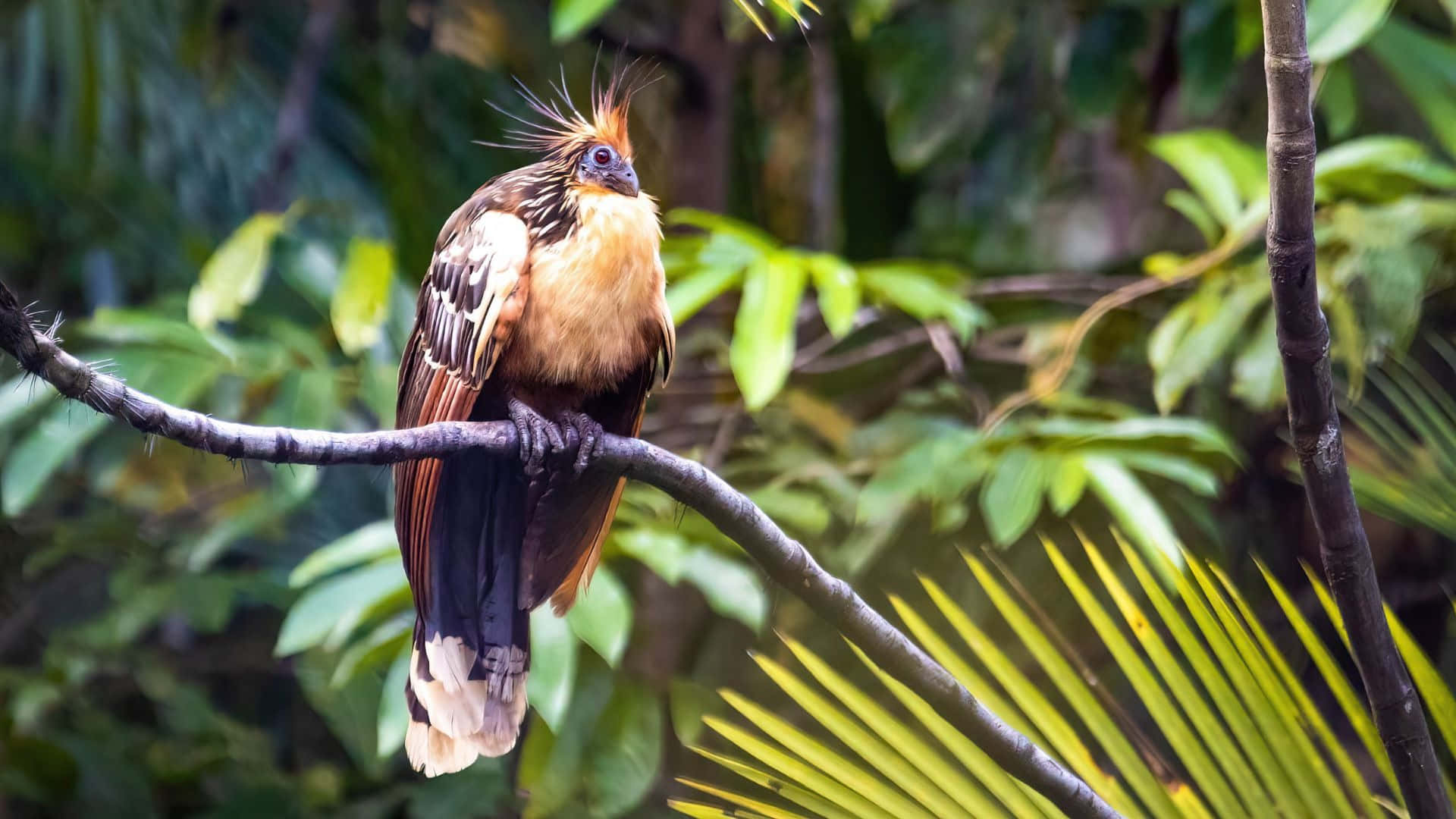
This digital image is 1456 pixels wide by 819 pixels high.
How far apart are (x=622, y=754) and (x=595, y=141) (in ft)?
→ 3.39

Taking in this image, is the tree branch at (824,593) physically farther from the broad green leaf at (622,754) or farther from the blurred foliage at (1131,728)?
the broad green leaf at (622,754)

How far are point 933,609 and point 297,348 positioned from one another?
1394mm

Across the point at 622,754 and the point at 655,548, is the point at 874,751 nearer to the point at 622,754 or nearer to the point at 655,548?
the point at 655,548

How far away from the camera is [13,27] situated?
2.84m

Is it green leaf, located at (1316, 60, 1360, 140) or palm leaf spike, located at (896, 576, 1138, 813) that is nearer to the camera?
palm leaf spike, located at (896, 576, 1138, 813)

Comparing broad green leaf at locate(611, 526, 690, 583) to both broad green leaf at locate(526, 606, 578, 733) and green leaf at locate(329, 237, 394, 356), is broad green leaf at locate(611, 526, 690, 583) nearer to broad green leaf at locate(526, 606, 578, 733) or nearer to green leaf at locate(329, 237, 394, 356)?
broad green leaf at locate(526, 606, 578, 733)

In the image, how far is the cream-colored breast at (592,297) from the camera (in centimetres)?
106

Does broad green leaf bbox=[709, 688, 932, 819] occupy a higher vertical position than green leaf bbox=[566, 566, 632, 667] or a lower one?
lower

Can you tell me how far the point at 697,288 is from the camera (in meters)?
1.73

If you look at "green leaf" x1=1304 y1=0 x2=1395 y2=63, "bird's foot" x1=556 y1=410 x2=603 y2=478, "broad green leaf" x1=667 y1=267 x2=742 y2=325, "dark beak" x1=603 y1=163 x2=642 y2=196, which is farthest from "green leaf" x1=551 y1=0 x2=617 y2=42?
"green leaf" x1=1304 y1=0 x2=1395 y2=63

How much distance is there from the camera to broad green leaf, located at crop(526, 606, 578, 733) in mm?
1299

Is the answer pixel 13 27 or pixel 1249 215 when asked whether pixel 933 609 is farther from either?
pixel 13 27

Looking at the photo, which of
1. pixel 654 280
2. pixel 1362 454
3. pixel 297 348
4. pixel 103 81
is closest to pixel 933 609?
pixel 1362 454

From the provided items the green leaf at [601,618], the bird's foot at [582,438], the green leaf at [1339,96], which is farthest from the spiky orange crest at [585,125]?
the green leaf at [1339,96]
